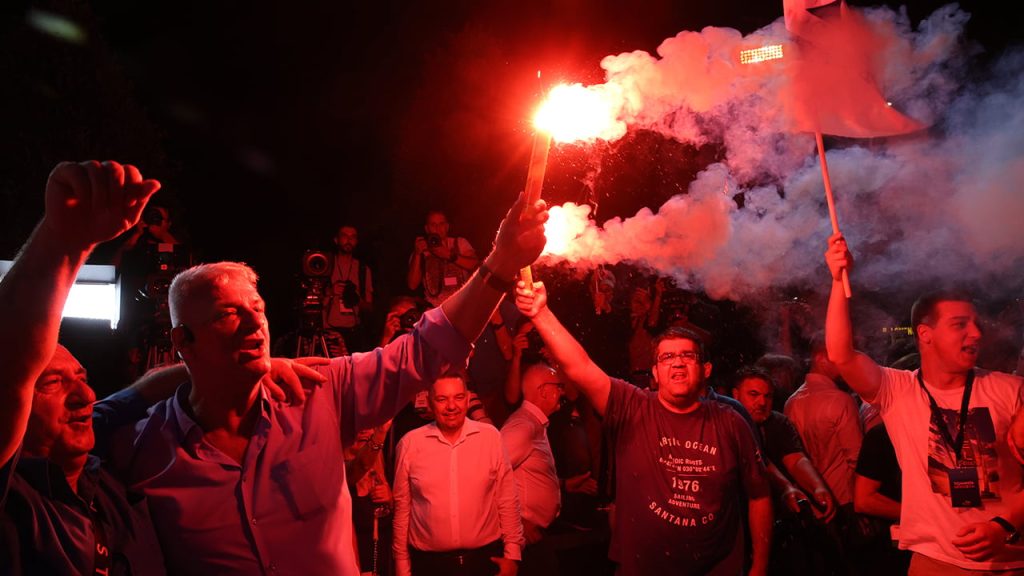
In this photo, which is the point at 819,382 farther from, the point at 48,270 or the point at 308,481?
the point at 48,270

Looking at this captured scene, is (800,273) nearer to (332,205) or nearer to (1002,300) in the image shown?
(1002,300)

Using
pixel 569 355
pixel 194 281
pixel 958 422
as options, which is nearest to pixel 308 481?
pixel 194 281

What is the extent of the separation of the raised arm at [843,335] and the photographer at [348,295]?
463cm

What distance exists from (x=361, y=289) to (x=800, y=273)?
194 inches

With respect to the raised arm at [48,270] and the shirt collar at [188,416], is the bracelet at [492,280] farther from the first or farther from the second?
the raised arm at [48,270]

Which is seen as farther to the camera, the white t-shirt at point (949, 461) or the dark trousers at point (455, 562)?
the dark trousers at point (455, 562)

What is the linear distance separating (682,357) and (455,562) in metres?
2.40

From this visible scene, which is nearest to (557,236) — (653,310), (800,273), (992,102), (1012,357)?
(653,310)

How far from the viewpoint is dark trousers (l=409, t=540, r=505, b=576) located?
579 centimetres

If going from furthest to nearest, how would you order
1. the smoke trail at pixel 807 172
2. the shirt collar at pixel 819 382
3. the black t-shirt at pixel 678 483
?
1. the shirt collar at pixel 819 382
2. the smoke trail at pixel 807 172
3. the black t-shirt at pixel 678 483

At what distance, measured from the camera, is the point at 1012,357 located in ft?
27.3

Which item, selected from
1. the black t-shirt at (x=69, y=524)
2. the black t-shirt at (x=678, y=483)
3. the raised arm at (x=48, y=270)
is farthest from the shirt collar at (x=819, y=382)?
the raised arm at (x=48, y=270)

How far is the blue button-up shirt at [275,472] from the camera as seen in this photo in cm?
264

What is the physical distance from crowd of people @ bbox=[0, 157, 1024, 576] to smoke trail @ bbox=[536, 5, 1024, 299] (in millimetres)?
1140
